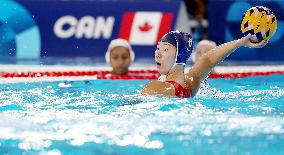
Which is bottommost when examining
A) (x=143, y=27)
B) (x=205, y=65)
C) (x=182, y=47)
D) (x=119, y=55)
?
(x=205, y=65)

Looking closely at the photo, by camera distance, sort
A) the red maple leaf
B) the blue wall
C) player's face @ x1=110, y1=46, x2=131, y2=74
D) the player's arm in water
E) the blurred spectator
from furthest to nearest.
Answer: the blurred spectator < the red maple leaf < the blue wall < player's face @ x1=110, y1=46, x2=131, y2=74 < the player's arm in water

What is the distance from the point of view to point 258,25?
441cm

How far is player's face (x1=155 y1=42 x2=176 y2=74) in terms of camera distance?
4.32 metres

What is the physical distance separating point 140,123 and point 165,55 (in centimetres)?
77

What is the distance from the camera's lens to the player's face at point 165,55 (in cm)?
432

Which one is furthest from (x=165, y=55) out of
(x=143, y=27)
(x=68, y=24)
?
(x=68, y=24)

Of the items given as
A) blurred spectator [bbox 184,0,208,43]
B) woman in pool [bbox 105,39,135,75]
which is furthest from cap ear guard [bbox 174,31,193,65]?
blurred spectator [bbox 184,0,208,43]

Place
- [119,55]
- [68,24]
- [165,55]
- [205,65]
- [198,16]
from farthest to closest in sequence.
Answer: [198,16] → [68,24] → [119,55] → [205,65] → [165,55]

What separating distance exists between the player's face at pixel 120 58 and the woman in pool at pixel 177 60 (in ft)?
7.74

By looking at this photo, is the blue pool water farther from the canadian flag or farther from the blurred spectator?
Result: the blurred spectator

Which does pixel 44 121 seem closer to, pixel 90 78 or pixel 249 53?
pixel 90 78

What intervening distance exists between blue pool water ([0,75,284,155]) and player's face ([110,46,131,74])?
5.07 feet

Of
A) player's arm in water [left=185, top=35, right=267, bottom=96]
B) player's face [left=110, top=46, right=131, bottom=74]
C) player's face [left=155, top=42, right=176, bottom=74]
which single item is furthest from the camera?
player's face [left=110, top=46, right=131, bottom=74]

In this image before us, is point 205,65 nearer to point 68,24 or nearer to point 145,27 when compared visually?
point 145,27
